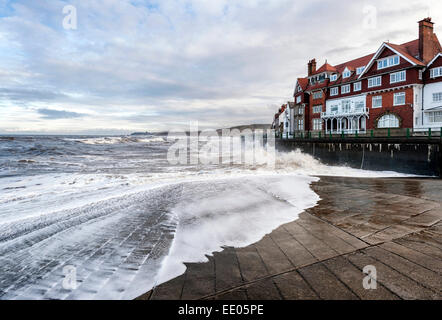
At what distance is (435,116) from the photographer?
1024 inches

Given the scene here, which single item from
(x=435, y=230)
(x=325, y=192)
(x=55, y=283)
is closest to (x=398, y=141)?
(x=325, y=192)

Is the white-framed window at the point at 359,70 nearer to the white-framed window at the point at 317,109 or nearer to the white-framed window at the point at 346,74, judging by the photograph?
the white-framed window at the point at 346,74

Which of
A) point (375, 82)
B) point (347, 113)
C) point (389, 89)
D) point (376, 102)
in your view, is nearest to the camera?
point (389, 89)

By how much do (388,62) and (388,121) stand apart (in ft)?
23.8

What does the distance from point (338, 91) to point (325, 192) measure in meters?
34.4

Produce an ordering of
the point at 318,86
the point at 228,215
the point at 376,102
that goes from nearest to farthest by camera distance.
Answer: the point at 228,215, the point at 376,102, the point at 318,86

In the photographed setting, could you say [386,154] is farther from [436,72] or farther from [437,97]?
[436,72]

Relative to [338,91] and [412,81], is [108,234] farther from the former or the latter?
[338,91]

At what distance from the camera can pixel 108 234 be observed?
17.1 ft

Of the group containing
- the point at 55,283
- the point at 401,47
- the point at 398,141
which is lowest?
the point at 55,283

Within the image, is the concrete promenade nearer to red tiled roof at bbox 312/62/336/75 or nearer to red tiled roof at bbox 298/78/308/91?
A: red tiled roof at bbox 312/62/336/75

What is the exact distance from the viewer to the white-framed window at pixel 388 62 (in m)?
28.9

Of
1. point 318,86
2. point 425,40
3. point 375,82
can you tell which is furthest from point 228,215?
point 318,86

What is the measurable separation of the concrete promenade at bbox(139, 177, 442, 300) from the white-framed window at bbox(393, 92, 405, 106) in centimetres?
2810
